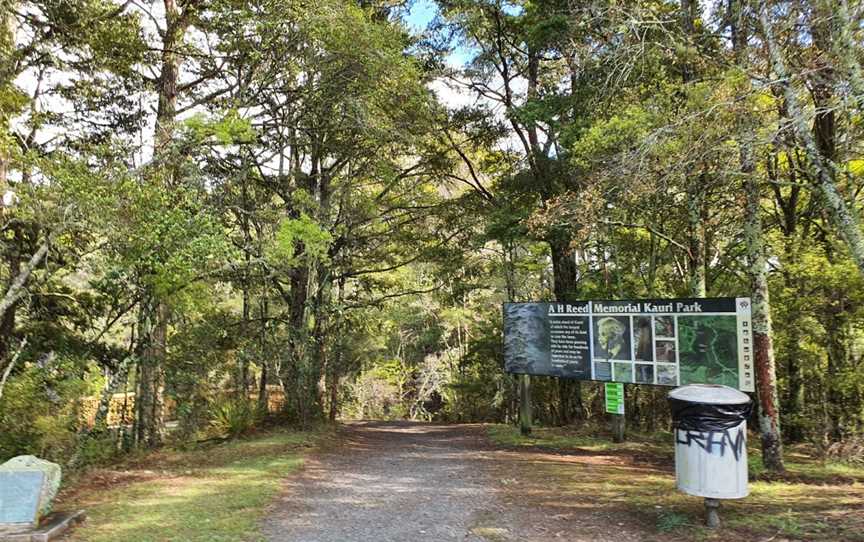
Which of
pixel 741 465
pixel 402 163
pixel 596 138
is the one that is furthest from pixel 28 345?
pixel 741 465

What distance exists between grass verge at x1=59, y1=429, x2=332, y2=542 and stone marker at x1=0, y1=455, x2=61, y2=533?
42 cm

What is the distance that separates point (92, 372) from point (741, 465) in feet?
36.3

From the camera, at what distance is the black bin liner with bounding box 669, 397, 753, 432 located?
5301 millimetres

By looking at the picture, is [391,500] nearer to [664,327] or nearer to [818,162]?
[664,327]

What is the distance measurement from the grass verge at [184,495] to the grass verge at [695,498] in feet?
12.0

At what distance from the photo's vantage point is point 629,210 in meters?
10.1

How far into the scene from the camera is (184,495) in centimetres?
691

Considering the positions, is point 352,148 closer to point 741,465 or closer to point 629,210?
point 629,210

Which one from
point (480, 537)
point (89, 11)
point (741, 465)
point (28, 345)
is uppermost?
point (89, 11)

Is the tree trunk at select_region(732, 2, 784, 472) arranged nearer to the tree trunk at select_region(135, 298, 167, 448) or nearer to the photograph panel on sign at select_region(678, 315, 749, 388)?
the photograph panel on sign at select_region(678, 315, 749, 388)

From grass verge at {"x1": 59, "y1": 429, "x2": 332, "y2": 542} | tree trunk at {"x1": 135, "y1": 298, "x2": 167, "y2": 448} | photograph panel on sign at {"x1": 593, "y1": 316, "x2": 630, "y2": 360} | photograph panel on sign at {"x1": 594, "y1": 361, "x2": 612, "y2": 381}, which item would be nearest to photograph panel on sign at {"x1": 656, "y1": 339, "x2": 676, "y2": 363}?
photograph panel on sign at {"x1": 593, "y1": 316, "x2": 630, "y2": 360}

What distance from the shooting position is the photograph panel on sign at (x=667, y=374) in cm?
880

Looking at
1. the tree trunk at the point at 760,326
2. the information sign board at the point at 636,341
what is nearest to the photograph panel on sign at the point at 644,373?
the information sign board at the point at 636,341

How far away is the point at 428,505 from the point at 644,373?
14.4ft
